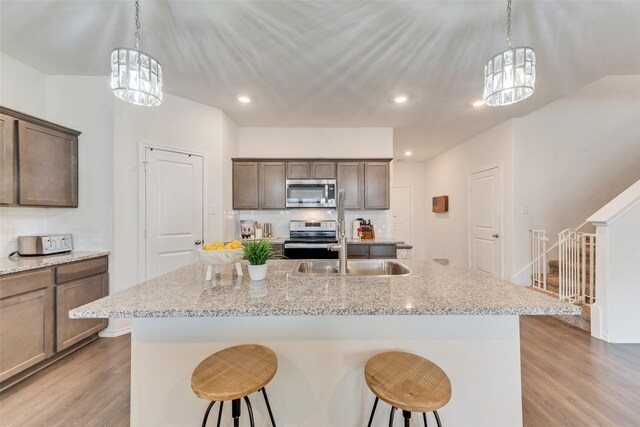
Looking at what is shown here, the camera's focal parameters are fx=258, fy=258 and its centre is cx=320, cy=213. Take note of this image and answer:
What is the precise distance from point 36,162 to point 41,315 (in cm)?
134

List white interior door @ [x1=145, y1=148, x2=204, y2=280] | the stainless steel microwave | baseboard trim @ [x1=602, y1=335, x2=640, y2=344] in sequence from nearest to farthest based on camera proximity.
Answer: baseboard trim @ [x1=602, y1=335, x2=640, y2=344] → white interior door @ [x1=145, y1=148, x2=204, y2=280] → the stainless steel microwave

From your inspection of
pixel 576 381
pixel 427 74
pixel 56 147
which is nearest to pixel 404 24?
pixel 427 74

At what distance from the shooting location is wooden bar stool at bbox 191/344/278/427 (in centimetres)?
98

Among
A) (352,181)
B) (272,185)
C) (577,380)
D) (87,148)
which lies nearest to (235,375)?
(577,380)

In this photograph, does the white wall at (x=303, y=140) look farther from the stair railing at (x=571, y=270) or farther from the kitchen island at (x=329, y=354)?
the kitchen island at (x=329, y=354)

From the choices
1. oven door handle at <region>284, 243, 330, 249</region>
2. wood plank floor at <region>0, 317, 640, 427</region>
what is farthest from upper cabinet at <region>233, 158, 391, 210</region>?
wood plank floor at <region>0, 317, 640, 427</region>

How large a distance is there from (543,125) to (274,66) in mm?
4076

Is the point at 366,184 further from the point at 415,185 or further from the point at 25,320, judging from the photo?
the point at 25,320

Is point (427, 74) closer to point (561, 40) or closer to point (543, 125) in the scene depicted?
point (561, 40)

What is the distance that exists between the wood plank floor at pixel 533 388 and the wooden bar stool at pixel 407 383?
1143 millimetres

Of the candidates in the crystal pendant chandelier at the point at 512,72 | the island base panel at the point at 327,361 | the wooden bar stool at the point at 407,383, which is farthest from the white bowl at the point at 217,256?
the crystal pendant chandelier at the point at 512,72

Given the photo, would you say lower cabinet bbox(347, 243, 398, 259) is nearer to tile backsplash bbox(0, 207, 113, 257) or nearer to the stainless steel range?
the stainless steel range

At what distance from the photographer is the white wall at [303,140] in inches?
167

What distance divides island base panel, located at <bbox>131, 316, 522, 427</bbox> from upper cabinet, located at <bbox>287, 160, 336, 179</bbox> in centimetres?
293
